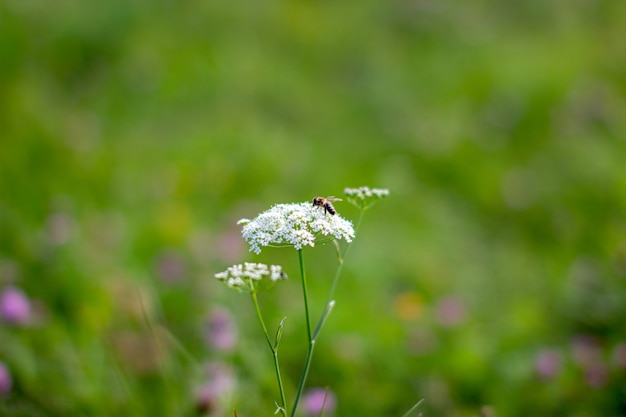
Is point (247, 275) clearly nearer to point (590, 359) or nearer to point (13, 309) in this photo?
point (13, 309)

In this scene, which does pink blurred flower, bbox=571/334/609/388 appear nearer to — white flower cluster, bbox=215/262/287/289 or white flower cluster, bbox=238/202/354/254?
white flower cluster, bbox=238/202/354/254

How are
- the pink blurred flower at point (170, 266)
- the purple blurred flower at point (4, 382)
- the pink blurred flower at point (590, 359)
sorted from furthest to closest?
the pink blurred flower at point (170, 266) → the pink blurred flower at point (590, 359) → the purple blurred flower at point (4, 382)

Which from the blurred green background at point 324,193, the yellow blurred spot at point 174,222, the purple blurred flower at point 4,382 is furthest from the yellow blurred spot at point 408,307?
the purple blurred flower at point 4,382

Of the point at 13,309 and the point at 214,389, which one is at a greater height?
the point at 13,309

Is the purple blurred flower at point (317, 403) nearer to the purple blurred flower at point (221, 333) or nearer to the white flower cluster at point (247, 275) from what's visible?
the purple blurred flower at point (221, 333)

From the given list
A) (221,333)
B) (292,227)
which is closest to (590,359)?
(221,333)

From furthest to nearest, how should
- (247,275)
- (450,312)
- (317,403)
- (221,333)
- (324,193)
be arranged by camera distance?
(324,193) < (450,312) < (221,333) < (317,403) < (247,275)
